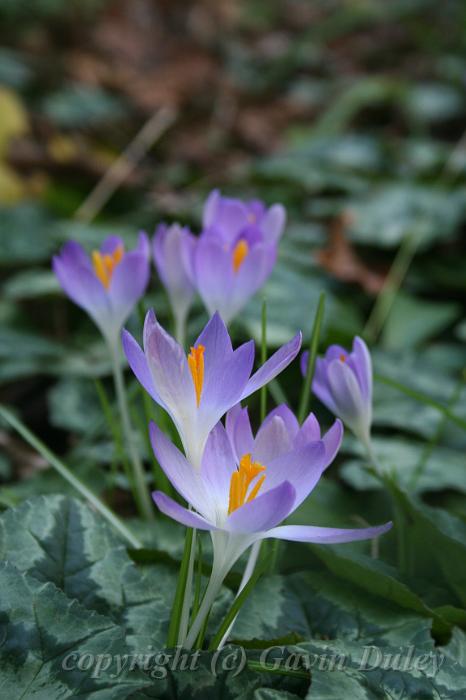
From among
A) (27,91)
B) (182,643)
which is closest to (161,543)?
(182,643)

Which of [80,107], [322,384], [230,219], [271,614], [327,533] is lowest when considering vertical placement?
[271,614]

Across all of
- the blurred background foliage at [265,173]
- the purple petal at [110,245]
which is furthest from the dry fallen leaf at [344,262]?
the purple petal at [110,245]

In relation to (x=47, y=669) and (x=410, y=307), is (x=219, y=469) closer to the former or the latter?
(x=47, y=669)

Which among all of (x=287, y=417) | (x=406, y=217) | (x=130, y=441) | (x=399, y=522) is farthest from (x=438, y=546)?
(x=406, y=217)

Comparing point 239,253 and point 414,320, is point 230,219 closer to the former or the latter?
point 239,253

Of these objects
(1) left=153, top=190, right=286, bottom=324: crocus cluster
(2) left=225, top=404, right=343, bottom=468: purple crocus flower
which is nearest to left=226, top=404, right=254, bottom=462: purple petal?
(2) left=225, top=404, right=343, bottom=468: purple crocus flower

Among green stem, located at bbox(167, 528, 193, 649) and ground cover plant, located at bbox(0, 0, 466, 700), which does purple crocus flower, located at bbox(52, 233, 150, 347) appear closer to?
ground cover plant, located at bbox(0, 0, 466, 700)

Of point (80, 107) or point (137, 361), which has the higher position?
point (80, 107)
